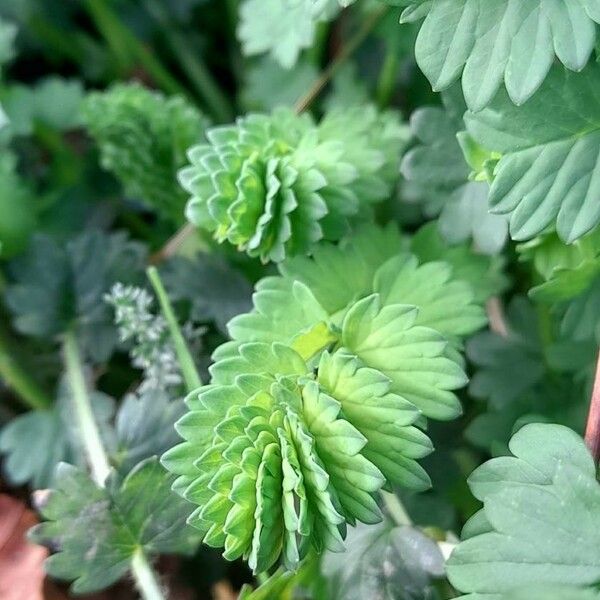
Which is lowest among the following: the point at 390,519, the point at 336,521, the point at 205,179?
the point at 390,519

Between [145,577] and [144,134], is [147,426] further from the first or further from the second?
[144,134]

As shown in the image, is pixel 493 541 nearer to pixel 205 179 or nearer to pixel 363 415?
pixel 363 415

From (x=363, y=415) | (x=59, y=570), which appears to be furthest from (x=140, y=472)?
(x=363, y=415)

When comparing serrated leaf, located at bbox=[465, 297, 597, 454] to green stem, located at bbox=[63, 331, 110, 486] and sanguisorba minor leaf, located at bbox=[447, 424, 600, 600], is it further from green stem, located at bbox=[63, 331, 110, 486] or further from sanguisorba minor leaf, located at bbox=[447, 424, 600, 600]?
green stem, located at bbox=[63, 331, 110, 486]

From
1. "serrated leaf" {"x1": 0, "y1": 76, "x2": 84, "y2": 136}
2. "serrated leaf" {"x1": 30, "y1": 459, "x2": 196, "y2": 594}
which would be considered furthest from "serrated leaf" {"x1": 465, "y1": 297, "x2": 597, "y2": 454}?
"serrated leaf" {"x1": 0, "y1": 76, "x2": 84, "y2": 136}

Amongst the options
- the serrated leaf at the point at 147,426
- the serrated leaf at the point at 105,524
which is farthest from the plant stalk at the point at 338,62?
the serrated leaf at the point at 105,524

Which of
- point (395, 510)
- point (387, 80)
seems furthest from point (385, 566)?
point (387, 80)
